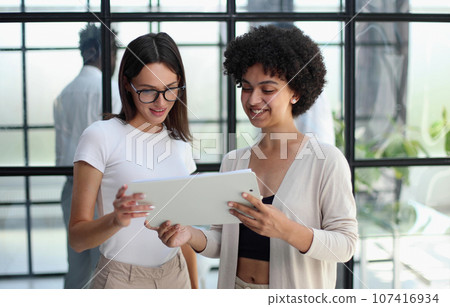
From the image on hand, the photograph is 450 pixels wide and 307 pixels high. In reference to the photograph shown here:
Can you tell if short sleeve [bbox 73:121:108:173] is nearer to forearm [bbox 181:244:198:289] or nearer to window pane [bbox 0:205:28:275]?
forearm [bbox 181:244:198:289]

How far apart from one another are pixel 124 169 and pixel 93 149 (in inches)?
4.2

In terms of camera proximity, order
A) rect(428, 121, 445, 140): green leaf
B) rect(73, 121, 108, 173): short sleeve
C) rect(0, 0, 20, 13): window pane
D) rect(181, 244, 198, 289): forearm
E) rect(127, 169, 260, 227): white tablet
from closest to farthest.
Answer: rect(127, 169, 260, 227): white tablet < rect(73, 121, 108, 173): short sleeve < rect(181, 244, 198, 289): forearm < rect(0, 0, 20, 13): window pane < rect(428, 121, 445, 140): green leaf

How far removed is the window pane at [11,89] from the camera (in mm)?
1979

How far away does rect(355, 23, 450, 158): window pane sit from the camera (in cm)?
209

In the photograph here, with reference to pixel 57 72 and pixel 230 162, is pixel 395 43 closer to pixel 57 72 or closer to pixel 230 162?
pixel 230 162

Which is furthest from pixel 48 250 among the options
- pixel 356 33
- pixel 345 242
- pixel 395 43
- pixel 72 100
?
pixel 395 43

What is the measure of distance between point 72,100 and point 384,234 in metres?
1.55

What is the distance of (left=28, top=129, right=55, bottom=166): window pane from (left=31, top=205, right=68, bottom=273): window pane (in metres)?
0.19

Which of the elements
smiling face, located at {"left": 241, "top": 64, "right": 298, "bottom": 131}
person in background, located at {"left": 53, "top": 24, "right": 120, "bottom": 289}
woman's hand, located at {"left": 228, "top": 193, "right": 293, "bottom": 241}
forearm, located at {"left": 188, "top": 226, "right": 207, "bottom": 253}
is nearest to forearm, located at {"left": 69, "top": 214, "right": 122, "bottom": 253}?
forearm, located at {"left": 188, "top": 226, "right": 207, "bottom": 253}

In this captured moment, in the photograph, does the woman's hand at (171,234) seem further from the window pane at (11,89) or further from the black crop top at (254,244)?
the window pane at (11,89)

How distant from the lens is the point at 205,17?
→ 6.49ft

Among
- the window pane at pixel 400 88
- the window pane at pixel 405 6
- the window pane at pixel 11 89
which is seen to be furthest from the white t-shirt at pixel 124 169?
the window pane at pixel 405 6

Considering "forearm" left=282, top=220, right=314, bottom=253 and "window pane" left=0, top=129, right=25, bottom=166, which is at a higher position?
"window pane" left=0, top=129, right=25, bottom=166

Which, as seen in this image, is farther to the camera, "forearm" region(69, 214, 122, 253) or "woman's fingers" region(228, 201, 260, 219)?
"forearm" region(69, 214, 122, 253)
